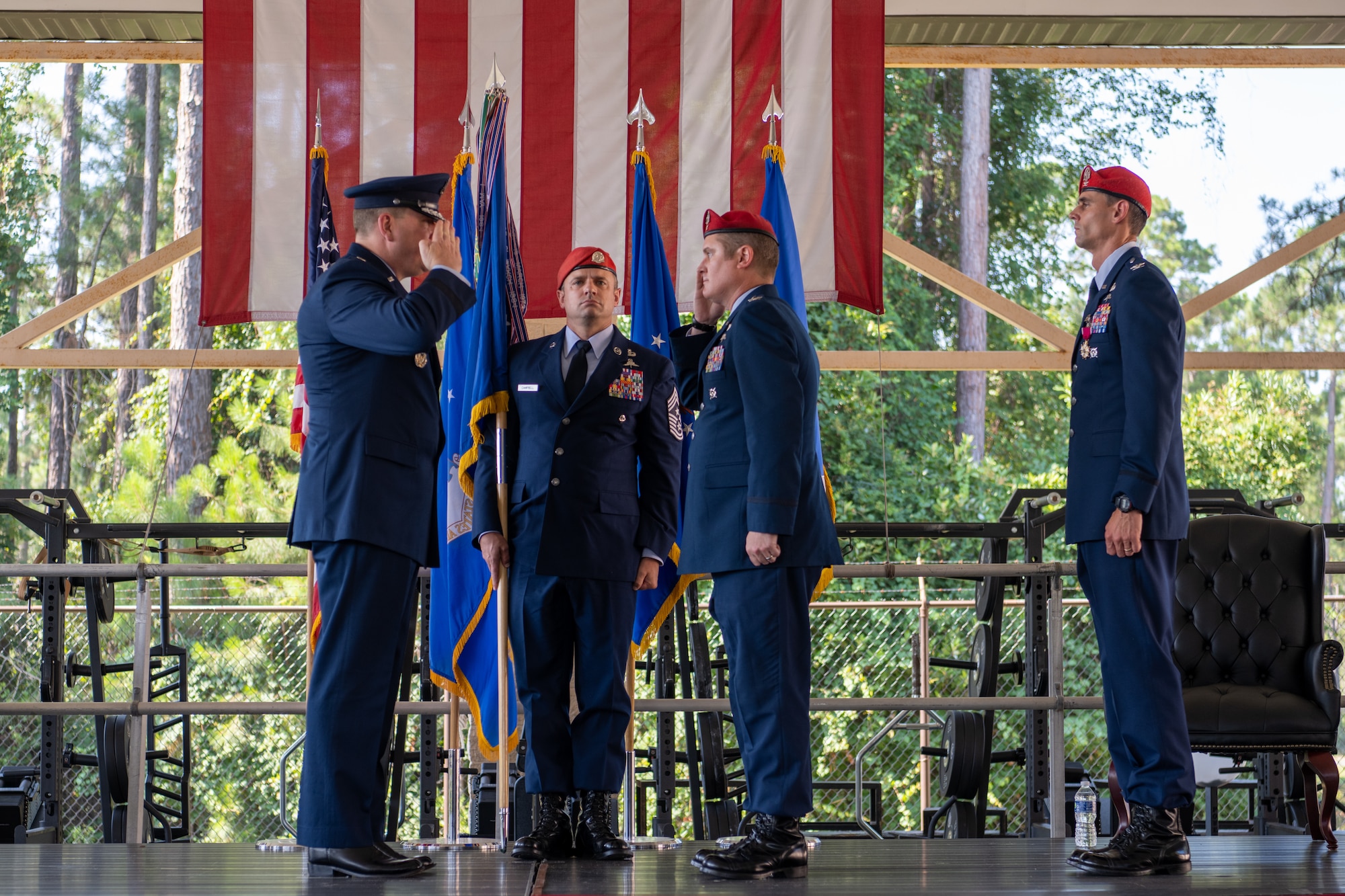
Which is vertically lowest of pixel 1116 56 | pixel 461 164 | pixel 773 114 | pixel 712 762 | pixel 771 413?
pixel 712 762

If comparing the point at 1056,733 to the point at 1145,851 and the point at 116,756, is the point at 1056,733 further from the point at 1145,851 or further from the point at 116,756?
the point at 116,756

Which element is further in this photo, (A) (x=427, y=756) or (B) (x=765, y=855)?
(A) (x=427, y=756)

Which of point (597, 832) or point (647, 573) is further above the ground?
point (647, 573)

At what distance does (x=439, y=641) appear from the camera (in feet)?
14.6

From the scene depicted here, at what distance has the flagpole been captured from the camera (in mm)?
3957

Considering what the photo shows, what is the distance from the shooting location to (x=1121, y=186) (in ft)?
12.3

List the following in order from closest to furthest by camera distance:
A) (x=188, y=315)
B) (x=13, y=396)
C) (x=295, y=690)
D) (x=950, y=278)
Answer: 1. (x=950, y=278)
2. (x=295, y=690)
3. (x=188, y=315)
4. (x=13, y=396)

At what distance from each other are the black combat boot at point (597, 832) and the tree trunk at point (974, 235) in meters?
12.3

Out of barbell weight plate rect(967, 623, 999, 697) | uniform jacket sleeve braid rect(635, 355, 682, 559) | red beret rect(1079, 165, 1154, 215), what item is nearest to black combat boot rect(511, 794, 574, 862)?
uniform jacket sleeve braid rect(635, 355, 682, 559)

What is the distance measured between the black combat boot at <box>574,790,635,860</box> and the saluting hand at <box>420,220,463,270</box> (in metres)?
1.55

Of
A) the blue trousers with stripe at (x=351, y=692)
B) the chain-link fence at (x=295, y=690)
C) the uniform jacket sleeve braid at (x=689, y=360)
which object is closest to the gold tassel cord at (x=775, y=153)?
the uniform jacket sleeve braid at (x=689, y=360)

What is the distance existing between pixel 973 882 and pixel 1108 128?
16.2 m

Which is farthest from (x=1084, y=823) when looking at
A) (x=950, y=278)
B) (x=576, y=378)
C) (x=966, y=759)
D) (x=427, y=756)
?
(x=950, y=278)

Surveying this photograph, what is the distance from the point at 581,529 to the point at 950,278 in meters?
3.53
